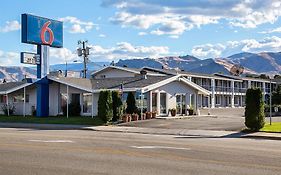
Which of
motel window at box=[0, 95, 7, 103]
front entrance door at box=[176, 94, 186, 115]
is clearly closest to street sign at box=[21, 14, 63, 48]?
motel window at box=[0, 95, 7, 103]

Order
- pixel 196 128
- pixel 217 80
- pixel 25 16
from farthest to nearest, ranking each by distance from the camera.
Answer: pixel 217 80 < pixel 25 16 < pixel 196 128

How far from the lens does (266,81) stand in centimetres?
9056

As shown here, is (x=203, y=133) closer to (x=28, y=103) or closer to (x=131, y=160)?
(x=131, y=160)

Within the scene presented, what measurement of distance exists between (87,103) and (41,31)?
762 cm

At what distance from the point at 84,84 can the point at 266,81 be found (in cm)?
5603

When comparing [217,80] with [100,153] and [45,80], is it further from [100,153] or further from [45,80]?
[100,153]

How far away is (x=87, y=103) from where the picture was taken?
42438 mm

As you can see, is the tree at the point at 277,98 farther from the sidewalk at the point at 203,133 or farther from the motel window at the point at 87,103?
the sidewalk at the point at 203,133

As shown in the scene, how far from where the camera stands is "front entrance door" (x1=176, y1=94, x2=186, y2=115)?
4409 cm

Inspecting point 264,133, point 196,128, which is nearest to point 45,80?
point 196,128

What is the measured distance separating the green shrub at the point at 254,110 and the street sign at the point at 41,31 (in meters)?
21.4

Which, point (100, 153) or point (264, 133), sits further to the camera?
point (264, 133)

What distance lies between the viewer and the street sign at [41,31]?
40812mm

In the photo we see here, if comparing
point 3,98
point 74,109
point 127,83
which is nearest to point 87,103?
point 74,109
